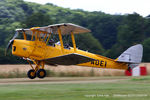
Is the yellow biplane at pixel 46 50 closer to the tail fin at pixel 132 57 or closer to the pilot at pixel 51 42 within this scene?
the pilot at pixel 51 42

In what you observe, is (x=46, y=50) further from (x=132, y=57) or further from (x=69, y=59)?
(x=132, y=57)

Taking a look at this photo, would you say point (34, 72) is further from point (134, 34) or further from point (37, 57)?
point (134, 34)

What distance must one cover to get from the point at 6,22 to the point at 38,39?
50520 millimetres

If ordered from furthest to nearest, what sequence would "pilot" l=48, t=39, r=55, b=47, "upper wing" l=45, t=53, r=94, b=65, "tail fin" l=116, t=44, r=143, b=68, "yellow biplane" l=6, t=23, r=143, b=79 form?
"tail fin" l=116, t=44, r=143, b=68 < "pilot" l=48, t=39, r=55, b=47 < "yellow biplane" l=6, t=23, r=143, b=79 < "upper wing" l=45, t=53, r=94, b=65

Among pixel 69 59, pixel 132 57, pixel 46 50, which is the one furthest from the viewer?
pixel 132 57

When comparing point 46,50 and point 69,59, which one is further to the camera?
point 46,50

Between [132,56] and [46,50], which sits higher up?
[46,50]

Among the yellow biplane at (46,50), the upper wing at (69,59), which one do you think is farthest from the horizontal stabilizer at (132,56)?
the upper wing at (69,59)

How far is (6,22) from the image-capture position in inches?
2544

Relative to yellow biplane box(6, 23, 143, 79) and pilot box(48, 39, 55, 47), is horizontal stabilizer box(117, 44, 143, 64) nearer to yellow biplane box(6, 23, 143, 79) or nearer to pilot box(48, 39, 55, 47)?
yellow biplane box(6, 23, 143, 79)

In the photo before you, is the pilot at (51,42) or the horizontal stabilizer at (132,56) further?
the horizontal stabilizer at (132,56)

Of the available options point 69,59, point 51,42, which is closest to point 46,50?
point 51,42

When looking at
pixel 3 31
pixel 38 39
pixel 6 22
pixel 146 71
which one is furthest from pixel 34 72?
pixel 6 22

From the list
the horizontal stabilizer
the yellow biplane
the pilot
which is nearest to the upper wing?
the yellow biplane
